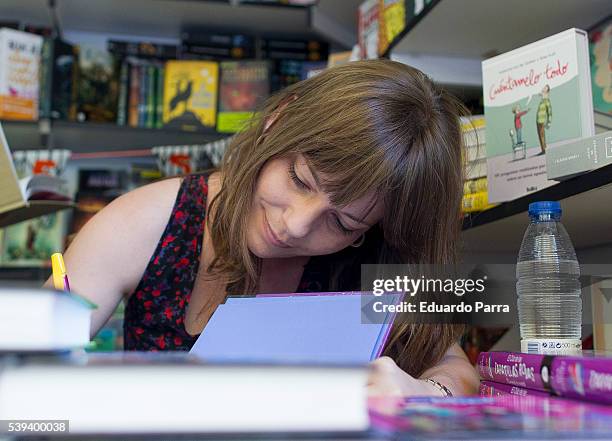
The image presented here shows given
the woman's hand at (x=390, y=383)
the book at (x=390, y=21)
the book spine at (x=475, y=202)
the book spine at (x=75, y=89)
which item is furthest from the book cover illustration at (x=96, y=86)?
the woman's hand at (x=390, y=383)

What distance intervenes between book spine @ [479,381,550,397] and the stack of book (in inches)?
18.0

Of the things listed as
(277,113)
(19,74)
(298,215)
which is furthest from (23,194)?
(19,74)

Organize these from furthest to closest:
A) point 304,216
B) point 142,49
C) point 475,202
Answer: point 142,49, point 475,202, point 304,216

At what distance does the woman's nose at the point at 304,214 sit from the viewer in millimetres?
862

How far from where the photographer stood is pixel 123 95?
2.30 meters

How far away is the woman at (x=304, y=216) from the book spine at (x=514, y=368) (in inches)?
1.9

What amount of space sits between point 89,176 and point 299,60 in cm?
83

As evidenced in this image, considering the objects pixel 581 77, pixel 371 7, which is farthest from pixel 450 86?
Result: pixel 581 77

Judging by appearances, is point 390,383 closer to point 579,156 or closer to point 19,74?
point 579,156

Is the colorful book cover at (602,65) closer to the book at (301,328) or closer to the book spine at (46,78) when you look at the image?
the book at (301,328)

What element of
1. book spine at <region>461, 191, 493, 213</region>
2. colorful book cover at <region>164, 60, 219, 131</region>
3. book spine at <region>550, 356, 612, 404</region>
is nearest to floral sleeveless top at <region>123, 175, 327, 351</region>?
book spine at <region>461, 191, 493, 213</region>

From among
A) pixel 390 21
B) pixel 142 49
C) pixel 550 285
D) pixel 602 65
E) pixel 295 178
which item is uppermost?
pixel 142 49

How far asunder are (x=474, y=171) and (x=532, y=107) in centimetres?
18

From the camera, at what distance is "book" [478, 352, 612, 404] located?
45cm
